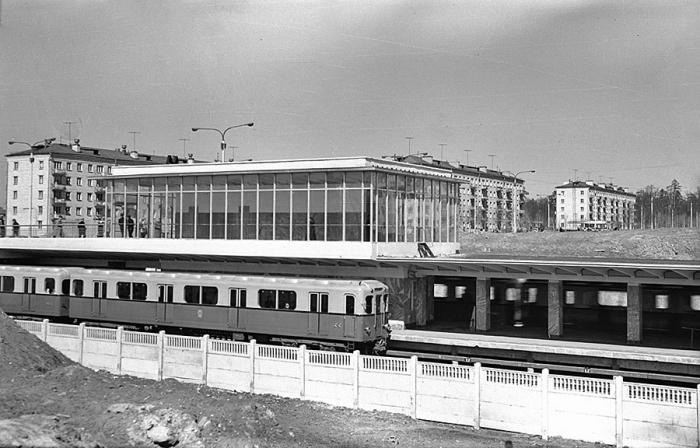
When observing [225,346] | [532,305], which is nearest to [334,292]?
[225,346]

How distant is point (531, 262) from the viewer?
28.2 meters

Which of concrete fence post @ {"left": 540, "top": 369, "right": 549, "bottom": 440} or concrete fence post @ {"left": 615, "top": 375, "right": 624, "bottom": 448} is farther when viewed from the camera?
concrete fence post @ {"left": 540, "top": 369, "right": 549, "bottom": 440}

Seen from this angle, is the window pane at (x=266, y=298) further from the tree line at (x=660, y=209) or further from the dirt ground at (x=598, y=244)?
the tree line at (x=660, y=209)

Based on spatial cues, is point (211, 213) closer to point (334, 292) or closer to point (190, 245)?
point (190, 245)

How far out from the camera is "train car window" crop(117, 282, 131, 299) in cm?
3509

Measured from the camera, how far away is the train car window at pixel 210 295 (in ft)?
107

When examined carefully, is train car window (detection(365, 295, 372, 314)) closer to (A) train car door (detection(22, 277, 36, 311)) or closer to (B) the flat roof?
(B) the flat roof

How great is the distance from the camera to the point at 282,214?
117 ft

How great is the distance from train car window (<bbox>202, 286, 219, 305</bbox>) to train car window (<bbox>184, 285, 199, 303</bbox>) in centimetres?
39

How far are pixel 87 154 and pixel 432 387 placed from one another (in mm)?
91832

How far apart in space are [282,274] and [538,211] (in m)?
154

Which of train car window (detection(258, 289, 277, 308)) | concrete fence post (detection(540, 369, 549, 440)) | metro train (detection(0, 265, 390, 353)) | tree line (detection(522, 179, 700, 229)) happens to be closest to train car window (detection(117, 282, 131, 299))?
metro train (detection(0, 265, 390, 353))

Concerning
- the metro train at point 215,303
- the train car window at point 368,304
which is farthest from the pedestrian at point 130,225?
the train car window at point 368,304

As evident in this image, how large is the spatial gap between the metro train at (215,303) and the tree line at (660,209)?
371ft
